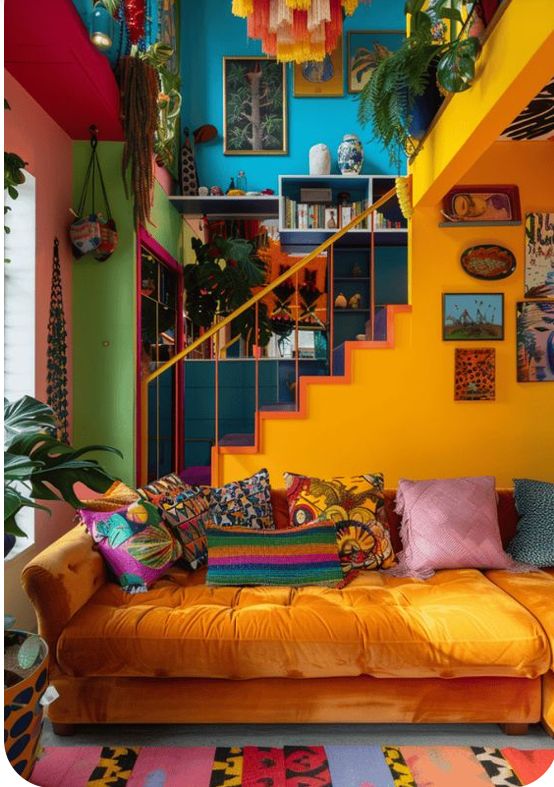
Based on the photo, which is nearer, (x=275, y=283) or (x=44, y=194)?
(x=44, y=194)

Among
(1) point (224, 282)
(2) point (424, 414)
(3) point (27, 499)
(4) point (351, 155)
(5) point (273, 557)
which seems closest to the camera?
(3) point (27, 499)

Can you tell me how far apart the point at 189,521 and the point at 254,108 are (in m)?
4.41

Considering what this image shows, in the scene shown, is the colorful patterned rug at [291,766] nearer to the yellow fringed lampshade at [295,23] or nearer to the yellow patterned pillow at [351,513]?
the yellow patterned pillow at [351,513]

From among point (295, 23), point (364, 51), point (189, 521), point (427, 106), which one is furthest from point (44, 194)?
point (364, 51)

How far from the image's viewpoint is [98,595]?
2588mm

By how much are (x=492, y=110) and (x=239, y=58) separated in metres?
4.14

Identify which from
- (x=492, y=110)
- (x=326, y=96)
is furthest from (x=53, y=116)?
(x=326, y=96)

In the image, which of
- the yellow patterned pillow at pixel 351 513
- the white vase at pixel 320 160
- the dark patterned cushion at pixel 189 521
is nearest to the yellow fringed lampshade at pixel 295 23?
the yellow patterned pillow at pixel 351 513

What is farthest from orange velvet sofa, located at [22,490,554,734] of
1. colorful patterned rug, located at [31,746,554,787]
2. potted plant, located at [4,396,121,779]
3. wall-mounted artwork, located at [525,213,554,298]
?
wall-mounted artwork, located at [525,213,554,298]

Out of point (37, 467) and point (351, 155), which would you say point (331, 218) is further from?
point (37, 467)

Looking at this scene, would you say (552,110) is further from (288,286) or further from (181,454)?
(181,454)

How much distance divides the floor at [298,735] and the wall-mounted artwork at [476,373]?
2087mm

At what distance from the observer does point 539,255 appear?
4.01 m

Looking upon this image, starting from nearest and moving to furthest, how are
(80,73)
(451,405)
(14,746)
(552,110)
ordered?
1. (14,746)
2. (80,73)
3. (552,110)
4. (451,405)
